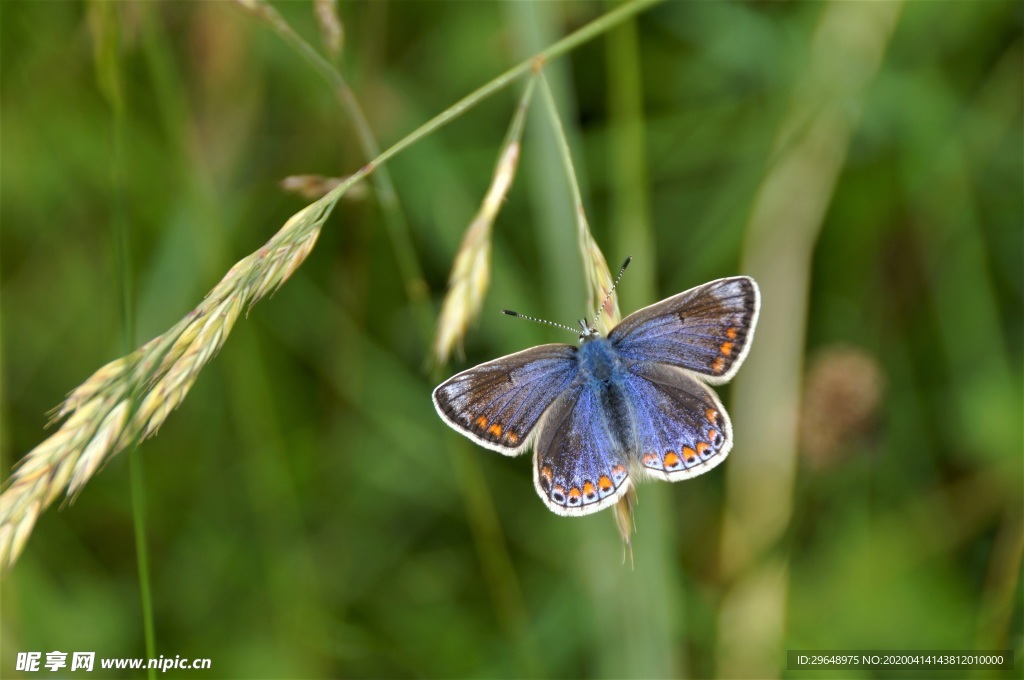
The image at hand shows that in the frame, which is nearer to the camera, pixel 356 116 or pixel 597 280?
pixel 597 280

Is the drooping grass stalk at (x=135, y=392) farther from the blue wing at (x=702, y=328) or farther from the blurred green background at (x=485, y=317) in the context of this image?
the blurred green background at (x=485, y=317)

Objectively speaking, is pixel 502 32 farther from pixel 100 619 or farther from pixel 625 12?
pixel 100 619

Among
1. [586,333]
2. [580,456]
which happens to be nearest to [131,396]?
[580,456]

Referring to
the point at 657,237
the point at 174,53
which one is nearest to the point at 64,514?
the point at 174,53

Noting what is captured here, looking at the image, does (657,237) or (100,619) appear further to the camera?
(657,237)

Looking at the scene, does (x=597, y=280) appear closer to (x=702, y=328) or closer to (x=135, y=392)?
(x=702, y=328)
